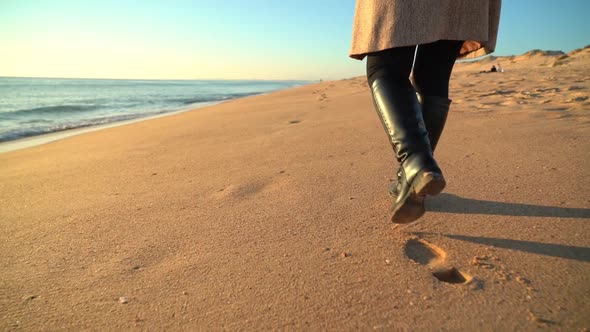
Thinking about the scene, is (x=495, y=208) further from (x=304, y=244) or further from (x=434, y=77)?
(x=304, y=244)

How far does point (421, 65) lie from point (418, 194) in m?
0.55

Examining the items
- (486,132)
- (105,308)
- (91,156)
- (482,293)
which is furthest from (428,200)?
(91,156)

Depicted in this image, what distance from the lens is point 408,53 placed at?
3.82ft

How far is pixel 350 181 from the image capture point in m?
1.65

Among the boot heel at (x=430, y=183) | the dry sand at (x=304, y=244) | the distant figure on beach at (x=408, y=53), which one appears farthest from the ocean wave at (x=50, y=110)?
the boot heel at (x=430, y=183)

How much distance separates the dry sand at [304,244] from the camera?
2.57ft

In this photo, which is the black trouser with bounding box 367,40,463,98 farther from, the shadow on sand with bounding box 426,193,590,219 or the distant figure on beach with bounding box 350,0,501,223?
the shadow on sand with bounding box 426,193,590,219

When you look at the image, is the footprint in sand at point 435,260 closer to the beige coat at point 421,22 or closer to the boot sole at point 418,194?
the boot sole at point 418,194

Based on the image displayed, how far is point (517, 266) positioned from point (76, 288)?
1.12m

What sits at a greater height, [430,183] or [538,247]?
[430,183]

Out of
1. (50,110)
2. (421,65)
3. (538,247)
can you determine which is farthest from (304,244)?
(50,110)

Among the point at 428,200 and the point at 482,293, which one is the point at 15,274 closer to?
the point at 482,293

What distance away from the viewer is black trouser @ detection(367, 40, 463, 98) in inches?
45.8

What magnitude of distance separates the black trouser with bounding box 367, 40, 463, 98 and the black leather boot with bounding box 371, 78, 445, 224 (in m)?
0.04
